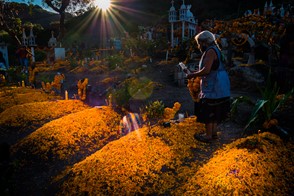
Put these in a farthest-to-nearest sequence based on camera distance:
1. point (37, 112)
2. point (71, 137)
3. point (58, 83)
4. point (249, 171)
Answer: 1. point (58, 83)
2. point (37, 112)
3. point (71, 137)
4. point (249, 171)

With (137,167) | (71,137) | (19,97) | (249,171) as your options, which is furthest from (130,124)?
(19,97)

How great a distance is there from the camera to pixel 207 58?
11.6ft

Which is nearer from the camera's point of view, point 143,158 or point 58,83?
point 143,158

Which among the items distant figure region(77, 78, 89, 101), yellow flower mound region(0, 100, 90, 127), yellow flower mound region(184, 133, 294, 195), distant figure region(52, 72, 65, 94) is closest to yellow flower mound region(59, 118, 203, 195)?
yellow flower mound region(184, 133, 294, 195)

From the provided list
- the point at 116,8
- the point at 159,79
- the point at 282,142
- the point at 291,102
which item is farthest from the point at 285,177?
the point at 116,8

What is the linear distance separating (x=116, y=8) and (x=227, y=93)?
33.3 metres

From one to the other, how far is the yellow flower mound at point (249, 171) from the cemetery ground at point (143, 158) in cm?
1

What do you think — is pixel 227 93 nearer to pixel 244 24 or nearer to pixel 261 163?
pixel 261 163

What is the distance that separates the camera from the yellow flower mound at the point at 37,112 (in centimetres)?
589

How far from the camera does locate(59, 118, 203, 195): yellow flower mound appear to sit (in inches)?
121

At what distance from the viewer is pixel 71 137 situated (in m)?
4.72

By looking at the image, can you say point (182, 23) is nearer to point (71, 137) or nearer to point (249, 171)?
point (71, 137)

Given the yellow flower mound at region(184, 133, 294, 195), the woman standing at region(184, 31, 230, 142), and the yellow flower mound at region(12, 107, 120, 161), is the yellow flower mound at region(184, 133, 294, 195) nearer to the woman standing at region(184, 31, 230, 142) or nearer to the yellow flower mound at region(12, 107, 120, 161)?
the woman standing at region(184, 31, 230, 142)

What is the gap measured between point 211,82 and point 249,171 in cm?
141
